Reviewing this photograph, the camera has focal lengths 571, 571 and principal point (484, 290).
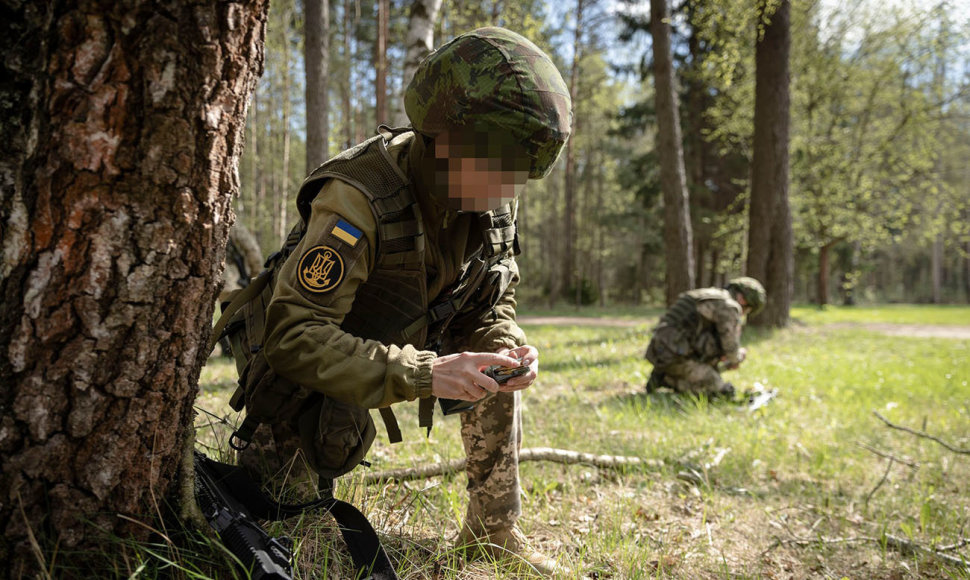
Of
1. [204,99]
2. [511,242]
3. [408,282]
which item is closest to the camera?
[204,99]

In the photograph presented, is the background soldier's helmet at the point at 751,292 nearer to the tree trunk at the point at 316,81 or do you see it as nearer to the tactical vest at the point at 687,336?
the tactical vest at the point at 687,336

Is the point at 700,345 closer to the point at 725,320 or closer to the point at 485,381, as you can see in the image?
the point at 725,320

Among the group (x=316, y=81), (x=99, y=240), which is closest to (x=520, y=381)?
(x=99, y=240)

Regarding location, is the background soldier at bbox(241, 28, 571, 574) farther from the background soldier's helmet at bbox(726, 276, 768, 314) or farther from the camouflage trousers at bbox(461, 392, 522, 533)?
the background soldier's helmet at bbox(726, 276, 768, 314)

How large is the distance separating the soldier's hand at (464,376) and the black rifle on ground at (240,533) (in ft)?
1.83

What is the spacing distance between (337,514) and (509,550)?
2.14ft

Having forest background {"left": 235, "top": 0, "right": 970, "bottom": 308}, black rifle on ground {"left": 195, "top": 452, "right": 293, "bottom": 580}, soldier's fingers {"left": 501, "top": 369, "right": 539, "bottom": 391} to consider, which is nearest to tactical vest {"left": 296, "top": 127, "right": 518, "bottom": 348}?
soldier's fingers {"left": 501, "top": 369, "right": 539, "bottom": 391}

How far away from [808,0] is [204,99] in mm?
15996

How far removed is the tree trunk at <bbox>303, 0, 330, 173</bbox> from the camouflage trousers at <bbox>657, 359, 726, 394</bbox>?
5.60 m

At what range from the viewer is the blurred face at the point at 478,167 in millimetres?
1728

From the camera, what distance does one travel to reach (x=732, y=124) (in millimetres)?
16906

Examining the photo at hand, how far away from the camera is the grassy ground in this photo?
7.21 ft

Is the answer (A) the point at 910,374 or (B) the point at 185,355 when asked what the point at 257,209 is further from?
(B) the point at 185,355

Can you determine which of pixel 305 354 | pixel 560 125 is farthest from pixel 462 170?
pixel 305 354
